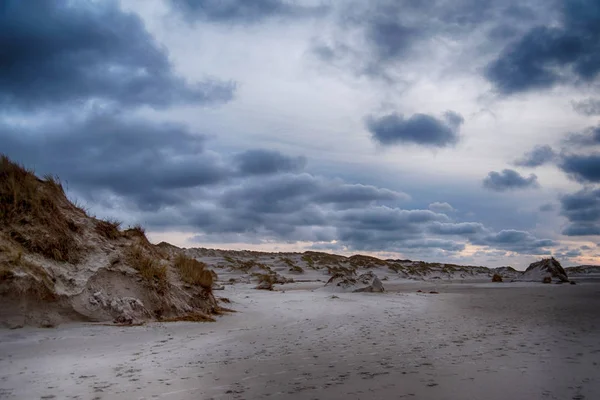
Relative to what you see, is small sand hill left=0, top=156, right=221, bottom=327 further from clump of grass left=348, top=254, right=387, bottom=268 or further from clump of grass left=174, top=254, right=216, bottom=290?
clump of grass left=348, top=254, right=387, bottom=268

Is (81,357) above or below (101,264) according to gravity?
below

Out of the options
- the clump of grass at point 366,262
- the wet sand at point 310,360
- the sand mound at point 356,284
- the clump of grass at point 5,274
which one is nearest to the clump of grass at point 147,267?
the wet sand at point 310,360

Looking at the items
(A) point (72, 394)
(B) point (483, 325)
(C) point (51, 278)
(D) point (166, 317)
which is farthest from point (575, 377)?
(C) point (51, 278)

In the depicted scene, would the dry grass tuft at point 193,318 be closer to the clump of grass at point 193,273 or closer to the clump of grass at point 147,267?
the clump of grass at point 147,267

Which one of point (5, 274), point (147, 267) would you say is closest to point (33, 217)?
point (5, 274)

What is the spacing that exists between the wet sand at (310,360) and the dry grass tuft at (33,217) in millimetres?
1976

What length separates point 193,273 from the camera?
11.2 metres

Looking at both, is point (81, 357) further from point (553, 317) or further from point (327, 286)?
point (327, 286)

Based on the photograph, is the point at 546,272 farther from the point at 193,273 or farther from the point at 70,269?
the point at 70,269

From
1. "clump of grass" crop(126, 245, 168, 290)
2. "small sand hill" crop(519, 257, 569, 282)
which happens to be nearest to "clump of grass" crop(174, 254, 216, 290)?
"clump of grass" crop(126, 245, 168, 290)

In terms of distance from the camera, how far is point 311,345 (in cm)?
681

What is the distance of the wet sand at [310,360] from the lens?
4301 millimetres

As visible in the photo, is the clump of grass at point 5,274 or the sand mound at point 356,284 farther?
the sand mound at point 356,284

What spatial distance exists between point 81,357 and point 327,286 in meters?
13.7
